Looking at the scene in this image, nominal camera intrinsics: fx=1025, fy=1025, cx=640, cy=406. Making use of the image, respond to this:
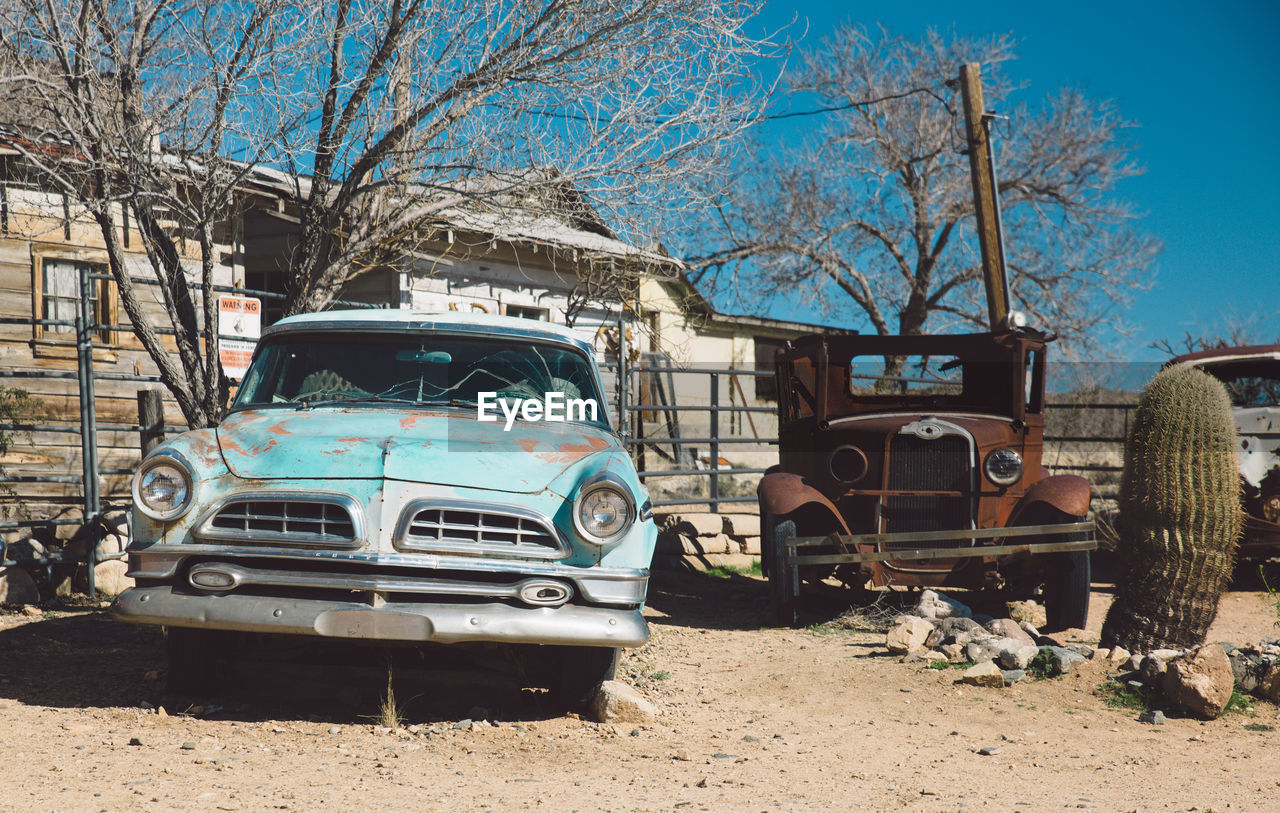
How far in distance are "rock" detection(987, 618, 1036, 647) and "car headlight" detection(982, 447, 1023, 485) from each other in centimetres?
107

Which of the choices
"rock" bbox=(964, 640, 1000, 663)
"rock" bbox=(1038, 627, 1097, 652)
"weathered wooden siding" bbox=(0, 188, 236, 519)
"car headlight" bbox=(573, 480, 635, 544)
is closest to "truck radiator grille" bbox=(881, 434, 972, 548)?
"rock" bbox=(1038, 627, 1097, 652)

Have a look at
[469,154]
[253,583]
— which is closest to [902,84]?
[469,154]

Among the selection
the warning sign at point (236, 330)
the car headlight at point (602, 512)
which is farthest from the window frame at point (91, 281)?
the car headlight at point (602, 512)

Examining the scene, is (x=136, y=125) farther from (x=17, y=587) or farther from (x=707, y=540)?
(x=707, y=540)

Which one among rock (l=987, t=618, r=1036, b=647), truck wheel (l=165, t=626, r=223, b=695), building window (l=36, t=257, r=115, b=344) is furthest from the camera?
building window (l=36, t=257, r=115, b=344)

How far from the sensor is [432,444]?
4.53 metres

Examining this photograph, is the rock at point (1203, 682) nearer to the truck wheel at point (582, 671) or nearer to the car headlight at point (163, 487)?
the truck wheel at point (582, 671)

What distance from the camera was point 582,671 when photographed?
4.71 metres

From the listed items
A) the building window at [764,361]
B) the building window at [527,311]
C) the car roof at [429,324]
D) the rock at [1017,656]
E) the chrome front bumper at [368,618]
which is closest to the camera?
the chrome front bumper at [368,618]

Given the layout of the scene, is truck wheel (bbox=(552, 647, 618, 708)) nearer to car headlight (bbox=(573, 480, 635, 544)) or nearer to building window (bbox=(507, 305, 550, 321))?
car headlight (bbox=(573, 480, 635, 544))

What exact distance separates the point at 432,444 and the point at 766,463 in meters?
14.8

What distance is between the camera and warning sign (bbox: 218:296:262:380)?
→ 7320 mm

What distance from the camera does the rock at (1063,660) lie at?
5.70 meters

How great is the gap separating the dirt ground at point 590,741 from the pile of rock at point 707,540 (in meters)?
3.96
